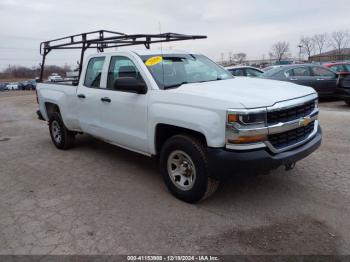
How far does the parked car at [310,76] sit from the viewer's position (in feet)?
37.3

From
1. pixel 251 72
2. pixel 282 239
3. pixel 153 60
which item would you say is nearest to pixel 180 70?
pixel 153 60

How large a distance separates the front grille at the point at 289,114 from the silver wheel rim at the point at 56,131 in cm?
469

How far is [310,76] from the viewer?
454 inches

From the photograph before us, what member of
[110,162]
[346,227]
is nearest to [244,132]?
[346,227]

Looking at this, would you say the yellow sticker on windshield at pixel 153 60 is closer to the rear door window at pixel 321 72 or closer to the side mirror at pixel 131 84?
the side mirror at pixel 131 84

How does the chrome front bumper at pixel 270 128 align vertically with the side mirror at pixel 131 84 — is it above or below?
below

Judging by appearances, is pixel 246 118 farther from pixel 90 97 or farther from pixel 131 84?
pixel 90 97

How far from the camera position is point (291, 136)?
3756 mm

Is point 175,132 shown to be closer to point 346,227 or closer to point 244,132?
point 244,132

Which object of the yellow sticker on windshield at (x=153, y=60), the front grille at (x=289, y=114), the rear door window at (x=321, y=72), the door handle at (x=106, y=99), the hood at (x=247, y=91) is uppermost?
the yellow sticker on windshield at (x=153, y=60)

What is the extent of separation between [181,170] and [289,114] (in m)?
1.43

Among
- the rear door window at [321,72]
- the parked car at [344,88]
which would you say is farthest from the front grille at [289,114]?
the rear door window at [321,72]

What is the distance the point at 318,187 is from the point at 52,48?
629cm

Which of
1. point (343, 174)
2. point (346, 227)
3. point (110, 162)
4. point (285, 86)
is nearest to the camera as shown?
point (346, 227)
